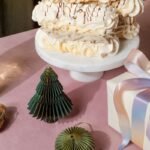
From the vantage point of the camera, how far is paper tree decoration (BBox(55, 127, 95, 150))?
59 centimetres

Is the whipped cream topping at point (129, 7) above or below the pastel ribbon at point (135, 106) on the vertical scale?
above

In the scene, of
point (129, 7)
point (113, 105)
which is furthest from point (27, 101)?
point (129, 7)

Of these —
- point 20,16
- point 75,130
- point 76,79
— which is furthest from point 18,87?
point 20,16

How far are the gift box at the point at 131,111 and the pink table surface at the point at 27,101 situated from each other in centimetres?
2

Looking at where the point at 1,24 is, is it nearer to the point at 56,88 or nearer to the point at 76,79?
the point at 76,79

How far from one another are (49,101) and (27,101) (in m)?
0.10

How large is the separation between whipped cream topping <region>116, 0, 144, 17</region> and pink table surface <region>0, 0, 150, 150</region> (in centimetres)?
16

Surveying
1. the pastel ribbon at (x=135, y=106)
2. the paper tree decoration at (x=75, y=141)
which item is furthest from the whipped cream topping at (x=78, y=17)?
the paper tree decoration at (x=75, y=141)

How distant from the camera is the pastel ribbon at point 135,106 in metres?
0.61

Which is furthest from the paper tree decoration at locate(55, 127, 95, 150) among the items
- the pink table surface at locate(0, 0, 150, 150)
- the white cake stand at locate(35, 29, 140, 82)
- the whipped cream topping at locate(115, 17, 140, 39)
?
the whipped cream topping at locate(115, 17, 140, 39)

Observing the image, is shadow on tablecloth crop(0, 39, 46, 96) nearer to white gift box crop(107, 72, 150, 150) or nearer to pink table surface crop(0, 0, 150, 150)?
pink table surface crop(0, 0, 150, 150)

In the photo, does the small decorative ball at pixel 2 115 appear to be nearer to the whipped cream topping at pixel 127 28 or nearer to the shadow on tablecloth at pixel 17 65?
the shadow on tablecloth at pixel 17 65

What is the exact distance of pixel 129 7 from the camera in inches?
30.6

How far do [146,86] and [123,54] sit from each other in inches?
6.1
